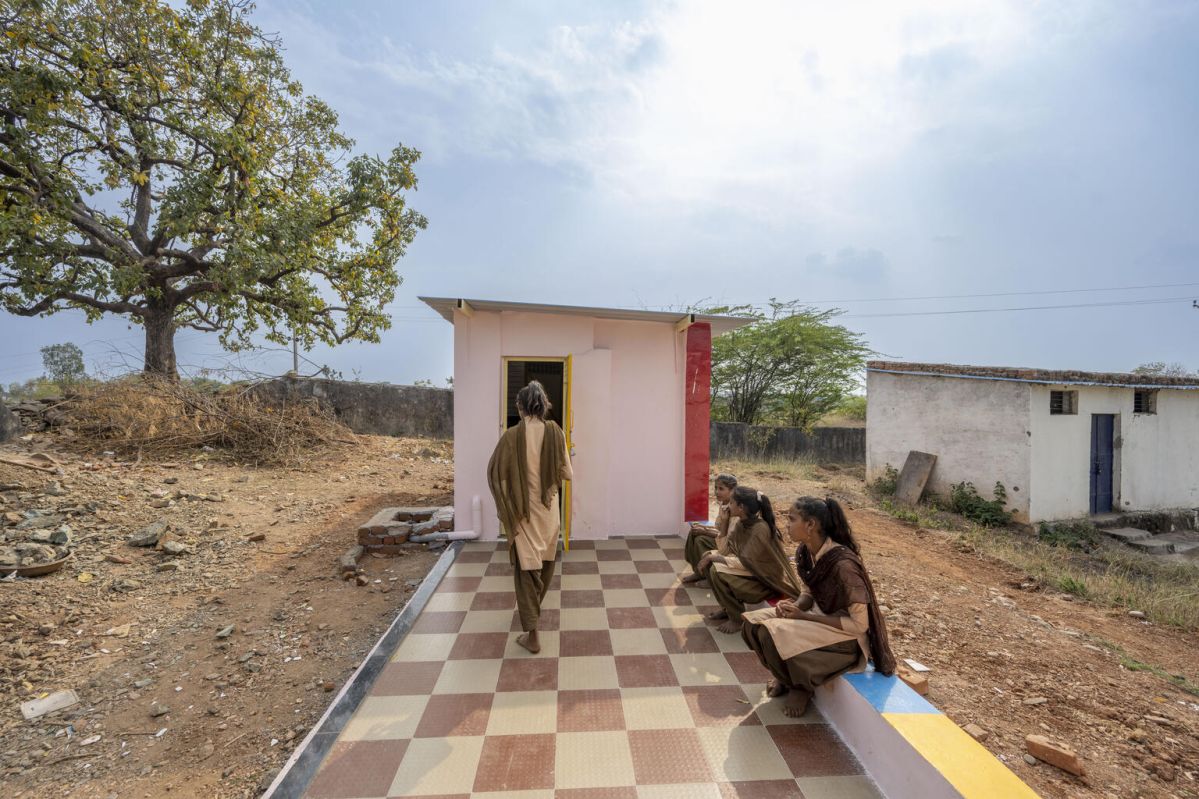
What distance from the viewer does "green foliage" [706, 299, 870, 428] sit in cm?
1509

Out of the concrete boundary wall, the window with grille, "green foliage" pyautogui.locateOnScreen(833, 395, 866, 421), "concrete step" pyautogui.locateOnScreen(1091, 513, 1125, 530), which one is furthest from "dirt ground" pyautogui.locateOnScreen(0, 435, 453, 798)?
"green foliage" pyautogui.locateOnScreen(833, 395, 866, 421)

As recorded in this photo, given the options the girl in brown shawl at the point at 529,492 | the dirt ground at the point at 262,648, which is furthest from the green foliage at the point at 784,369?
the girl in brown shawl at the point at 529,492

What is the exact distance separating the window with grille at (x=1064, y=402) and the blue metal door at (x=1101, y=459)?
22.9 inches

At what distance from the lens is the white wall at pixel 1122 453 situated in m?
9.09

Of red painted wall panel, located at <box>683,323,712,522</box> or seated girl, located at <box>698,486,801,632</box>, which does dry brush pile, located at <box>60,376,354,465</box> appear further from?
seated girl, located at <box>698,486,801,632</box>

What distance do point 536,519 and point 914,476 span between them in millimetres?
9605

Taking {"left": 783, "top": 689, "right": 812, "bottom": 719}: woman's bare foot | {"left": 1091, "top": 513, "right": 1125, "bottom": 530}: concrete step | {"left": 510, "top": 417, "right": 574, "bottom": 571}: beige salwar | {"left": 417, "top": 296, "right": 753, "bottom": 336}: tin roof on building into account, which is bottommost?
{"left": 1091, "top": 513, "right": 1125, "bottom": 530}: concrete step

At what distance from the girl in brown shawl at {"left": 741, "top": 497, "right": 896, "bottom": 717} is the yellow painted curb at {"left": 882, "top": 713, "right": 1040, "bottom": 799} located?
365mm

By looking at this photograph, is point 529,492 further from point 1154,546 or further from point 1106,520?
point 1106,520

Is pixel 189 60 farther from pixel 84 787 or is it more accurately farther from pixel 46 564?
pixel 84 787

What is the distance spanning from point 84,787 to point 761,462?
513 inches

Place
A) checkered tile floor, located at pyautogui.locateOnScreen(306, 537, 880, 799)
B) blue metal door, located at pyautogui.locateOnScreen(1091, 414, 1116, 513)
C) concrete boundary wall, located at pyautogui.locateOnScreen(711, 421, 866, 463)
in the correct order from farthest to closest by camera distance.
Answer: concrete boundary wall, located at pyautogui.locateOnScreen(711, 421, 866, 463) < blue metal door, located at pyautogui.locateOnScreen(1091, 414, 1116, 513) < checkered tile floor, located at pyautogui.locateOnScreen(306, 537, 880, 799)

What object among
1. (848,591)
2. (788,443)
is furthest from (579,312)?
(788,443)

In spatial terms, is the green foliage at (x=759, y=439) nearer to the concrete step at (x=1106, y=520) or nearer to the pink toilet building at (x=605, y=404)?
the concrete step at (x=1106, y=520)
